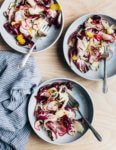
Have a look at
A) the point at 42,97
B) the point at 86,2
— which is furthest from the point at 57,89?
the point at 86,2

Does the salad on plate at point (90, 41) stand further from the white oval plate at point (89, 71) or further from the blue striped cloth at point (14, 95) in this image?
the blue striped cloth at point (14, 95)

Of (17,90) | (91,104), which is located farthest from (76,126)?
(17,90)

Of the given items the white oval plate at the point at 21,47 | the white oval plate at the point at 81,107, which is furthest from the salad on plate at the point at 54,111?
the white oval plate at the point at 21,47

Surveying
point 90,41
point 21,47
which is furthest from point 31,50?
point 90,41

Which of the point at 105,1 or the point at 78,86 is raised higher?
the point at 105,1

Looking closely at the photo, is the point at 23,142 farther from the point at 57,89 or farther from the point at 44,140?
the point at 57,89
